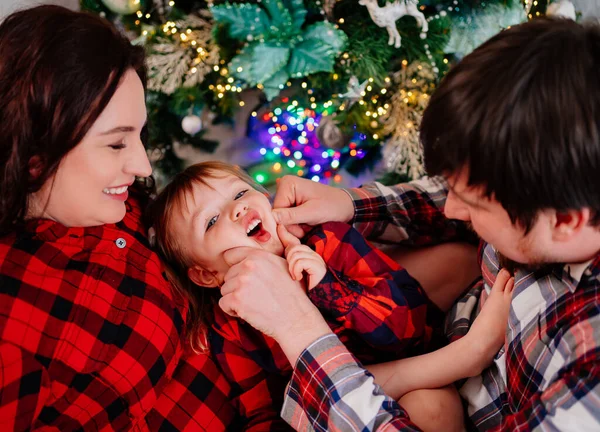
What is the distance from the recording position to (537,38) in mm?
785

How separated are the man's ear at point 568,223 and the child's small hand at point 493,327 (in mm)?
336

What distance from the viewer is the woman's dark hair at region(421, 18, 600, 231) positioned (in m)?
0.74

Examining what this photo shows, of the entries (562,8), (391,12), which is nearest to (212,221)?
(391,12)

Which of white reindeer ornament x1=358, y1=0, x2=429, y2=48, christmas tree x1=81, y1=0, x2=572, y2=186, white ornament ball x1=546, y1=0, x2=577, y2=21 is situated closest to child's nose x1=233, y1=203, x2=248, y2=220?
christmas tree x1=81, y1=0, x2=572, y2=186

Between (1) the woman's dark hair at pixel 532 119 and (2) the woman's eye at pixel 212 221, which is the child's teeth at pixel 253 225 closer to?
(2) the woman's eye at pixel 212 221

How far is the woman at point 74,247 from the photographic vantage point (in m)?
1.05

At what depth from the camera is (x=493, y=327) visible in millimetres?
1165

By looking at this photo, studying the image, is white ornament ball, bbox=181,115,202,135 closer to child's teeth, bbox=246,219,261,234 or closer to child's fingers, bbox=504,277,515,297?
child's teeth, bbox=246,219,261,234

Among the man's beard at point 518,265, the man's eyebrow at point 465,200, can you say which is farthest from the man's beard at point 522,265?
the man's eyebrow at point 465,200

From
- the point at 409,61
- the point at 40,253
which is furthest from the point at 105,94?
the point at 409,61

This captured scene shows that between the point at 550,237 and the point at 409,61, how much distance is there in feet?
4.01

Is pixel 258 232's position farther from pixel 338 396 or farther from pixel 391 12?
pixel 391 12

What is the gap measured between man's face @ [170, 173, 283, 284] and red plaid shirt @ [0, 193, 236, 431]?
0.38 ft

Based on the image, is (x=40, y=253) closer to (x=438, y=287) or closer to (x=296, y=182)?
(x=296, y=182)
